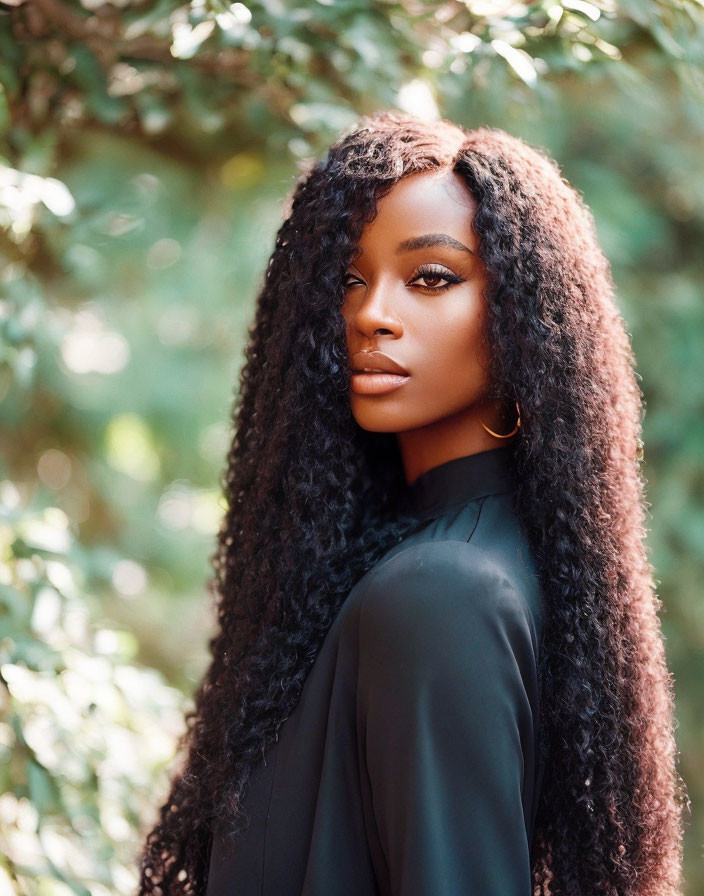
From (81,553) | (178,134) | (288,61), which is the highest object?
(288,61)

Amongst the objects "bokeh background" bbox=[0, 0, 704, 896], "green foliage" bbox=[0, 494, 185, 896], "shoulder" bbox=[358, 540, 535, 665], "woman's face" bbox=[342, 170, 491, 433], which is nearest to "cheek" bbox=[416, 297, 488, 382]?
"woman's face" bbox=[342, 170, 491, 433]

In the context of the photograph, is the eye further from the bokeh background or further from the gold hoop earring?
the bokeh background

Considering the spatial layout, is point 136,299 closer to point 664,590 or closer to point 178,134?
point 178,134

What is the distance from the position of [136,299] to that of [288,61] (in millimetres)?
2214

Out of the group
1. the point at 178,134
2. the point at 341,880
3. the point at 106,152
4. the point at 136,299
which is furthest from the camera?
the point at 136,299

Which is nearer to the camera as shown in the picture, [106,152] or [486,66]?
[486,66]

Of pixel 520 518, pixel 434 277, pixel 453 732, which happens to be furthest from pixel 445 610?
pixel 434 277

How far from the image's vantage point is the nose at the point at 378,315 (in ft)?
4.75

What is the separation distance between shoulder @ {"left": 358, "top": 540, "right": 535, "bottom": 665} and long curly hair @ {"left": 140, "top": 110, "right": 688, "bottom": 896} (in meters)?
0.15

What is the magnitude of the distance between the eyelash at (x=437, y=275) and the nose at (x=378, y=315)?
46 millimetres

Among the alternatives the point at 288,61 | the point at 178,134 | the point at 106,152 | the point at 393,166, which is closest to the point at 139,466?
the point at 106,152

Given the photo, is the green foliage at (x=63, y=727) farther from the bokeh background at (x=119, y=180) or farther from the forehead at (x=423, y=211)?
the forehead at (x=423, y=211)

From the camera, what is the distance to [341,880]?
1330 millimetres

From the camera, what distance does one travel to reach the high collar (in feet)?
4.99
